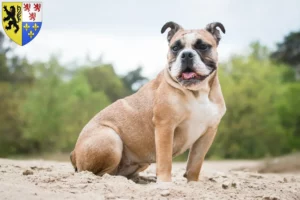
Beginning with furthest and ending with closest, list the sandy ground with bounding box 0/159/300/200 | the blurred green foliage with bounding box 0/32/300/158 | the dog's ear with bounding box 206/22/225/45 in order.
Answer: the blurred green foliage with bounding box 0/32/300/158 → the dog's ear with bounding box 206/22/225/45 → the sandy ground with bounding box 0/159/300/200

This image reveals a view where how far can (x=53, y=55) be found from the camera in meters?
38.4

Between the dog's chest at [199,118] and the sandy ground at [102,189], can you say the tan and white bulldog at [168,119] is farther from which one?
the sandy ground at [102,189]

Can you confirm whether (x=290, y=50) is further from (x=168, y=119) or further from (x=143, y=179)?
(x=168, y=119)

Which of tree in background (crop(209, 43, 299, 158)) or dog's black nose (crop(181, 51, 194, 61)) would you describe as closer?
dog's black nose (crop(181, 51, 194, 61))

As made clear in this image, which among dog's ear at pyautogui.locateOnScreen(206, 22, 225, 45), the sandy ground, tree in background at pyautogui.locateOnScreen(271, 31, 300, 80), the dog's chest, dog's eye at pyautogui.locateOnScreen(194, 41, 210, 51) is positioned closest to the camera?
the sandy ground

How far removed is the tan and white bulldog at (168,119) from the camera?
6613 millimetres

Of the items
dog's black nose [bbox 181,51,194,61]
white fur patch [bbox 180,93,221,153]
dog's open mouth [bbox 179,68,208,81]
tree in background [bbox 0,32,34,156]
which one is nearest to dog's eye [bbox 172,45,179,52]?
dog's black nose [bbox 181,51,194,61]

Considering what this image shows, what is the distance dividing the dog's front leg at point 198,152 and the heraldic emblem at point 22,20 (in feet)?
12.4

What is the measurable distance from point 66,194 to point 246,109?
1218 inches

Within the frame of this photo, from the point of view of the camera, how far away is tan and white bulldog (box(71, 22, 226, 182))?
661 cm

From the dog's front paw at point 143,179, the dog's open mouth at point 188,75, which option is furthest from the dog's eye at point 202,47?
the dog's front paw at point 143,179

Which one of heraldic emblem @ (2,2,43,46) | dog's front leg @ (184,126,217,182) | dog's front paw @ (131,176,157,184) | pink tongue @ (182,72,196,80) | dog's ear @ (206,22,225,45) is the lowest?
dog's front paw @ (131,176,157,184)

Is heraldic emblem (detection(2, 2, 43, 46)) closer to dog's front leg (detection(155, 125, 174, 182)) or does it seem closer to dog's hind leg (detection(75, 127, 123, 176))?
dog's hind leg (detection(75, 127, 123, 176))

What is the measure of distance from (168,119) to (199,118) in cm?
48
